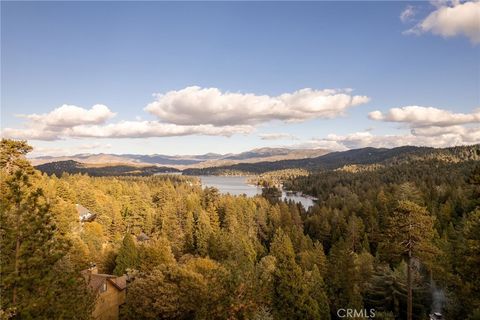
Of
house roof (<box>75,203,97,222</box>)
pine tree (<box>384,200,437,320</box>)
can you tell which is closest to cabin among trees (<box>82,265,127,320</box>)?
pine tree (<box>384,200,437,320</box>)

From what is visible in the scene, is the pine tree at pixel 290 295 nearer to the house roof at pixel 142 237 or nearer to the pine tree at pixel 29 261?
the pine tree at pixel 29 261

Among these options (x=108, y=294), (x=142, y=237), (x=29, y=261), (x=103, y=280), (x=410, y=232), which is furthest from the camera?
(x=142, y=237)

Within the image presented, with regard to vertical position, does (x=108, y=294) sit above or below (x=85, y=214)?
below

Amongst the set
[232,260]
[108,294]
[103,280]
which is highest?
[103,280]

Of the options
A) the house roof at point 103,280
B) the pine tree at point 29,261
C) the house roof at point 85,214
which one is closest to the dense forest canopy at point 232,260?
the pine tree at point 29,261

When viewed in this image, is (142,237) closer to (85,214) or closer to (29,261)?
(85,214)

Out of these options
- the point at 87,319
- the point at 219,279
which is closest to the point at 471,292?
the point at 219,279

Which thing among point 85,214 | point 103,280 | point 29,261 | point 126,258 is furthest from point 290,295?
point 85,214

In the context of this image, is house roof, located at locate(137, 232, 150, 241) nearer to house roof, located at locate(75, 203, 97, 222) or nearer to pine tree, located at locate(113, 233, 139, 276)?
house roof, located at locate(75, 203, 97, 222)
